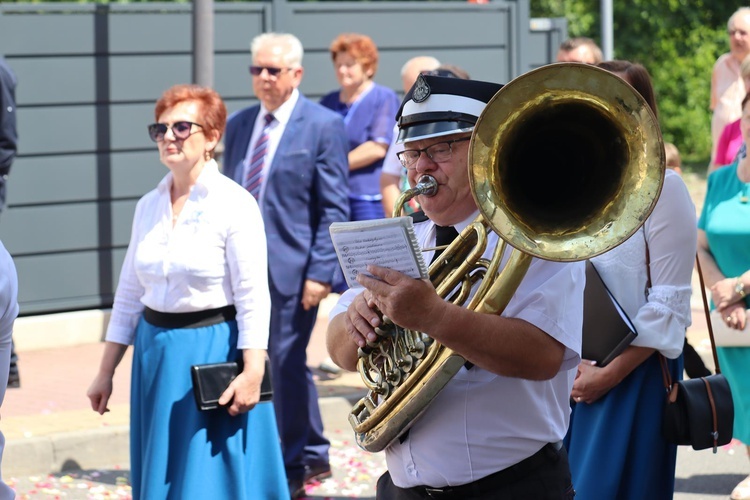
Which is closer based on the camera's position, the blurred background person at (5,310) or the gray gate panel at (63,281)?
the blurred background person at (5,310)

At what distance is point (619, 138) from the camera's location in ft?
9.35

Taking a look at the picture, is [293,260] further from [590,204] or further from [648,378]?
[590,204]

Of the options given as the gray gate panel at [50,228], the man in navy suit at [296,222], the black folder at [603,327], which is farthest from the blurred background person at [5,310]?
the gray gate panel at [50,228]

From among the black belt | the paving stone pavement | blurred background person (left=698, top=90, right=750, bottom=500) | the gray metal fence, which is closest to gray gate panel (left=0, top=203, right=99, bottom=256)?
the gray metal fence

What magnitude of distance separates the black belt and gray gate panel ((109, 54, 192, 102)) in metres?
6.93

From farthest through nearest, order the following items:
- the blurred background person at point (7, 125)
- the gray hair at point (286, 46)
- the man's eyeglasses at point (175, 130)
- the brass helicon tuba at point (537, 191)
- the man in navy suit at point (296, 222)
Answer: the blurred background person at point (7, 125) → the gray hair at point (286, 46) → the man in navy suit at point (296, 222) → the man's eyeglasses at point (175, 130) → the brass helicon tuba at point (537, 191)

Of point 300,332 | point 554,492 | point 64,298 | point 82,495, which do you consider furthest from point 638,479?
point 64,298

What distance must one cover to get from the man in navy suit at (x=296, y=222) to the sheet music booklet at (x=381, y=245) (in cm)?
330

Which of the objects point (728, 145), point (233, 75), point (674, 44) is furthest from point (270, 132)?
point (674, 44)

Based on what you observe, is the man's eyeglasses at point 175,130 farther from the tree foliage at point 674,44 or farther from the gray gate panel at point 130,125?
the tree foliage at point 674,44

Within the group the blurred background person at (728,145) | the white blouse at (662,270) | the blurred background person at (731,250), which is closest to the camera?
the white blouse at (662,270)

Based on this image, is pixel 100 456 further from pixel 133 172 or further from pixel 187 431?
pixel 133 172

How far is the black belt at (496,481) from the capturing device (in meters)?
2.95

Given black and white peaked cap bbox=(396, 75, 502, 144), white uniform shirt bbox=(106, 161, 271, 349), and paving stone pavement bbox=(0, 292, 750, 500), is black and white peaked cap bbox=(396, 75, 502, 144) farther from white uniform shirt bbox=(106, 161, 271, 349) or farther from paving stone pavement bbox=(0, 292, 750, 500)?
paving stone pavement bbox=(0, 292, 750, 500)
